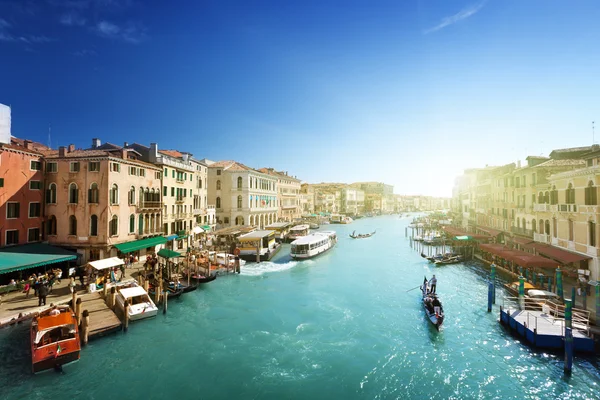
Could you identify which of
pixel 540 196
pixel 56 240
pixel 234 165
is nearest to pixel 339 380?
pixel 56 240

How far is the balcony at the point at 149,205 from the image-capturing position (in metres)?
26.5

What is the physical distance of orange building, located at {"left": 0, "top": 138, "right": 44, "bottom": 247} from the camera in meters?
20.0

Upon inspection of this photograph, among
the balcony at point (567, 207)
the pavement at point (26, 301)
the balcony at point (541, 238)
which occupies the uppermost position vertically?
the balcony at point (567, 207)

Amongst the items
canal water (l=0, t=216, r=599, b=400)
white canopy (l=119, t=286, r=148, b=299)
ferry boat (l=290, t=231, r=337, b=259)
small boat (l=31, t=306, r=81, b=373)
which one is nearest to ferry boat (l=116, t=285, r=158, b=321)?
white canopy (l=119, t=286, r=148, b=299)

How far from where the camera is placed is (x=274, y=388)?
11.5m

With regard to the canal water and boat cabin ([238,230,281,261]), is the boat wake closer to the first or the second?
boat cabin ([238,230,281,261])

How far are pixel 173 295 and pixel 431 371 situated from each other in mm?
16388

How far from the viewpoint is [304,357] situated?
44.6 feet

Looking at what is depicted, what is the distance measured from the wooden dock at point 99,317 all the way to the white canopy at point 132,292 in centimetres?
106

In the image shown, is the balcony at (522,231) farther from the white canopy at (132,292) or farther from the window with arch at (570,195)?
the white canopy at (132,292)

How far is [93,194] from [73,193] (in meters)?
1.46

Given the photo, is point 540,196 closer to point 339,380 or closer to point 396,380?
point 396,380

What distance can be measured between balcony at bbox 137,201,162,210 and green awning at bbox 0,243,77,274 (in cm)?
620

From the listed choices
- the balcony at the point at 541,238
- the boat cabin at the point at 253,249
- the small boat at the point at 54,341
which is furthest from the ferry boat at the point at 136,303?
the balcony at the point at 541,238
